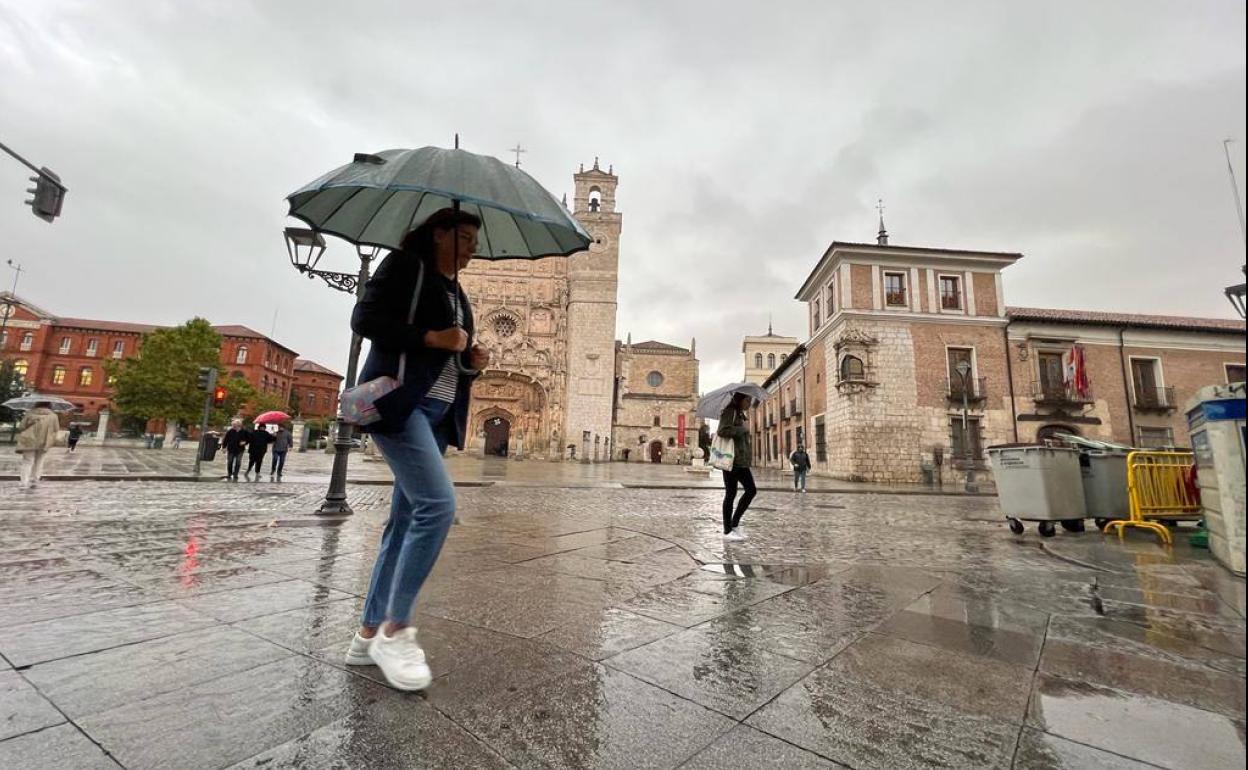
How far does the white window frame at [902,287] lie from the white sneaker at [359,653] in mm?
22949

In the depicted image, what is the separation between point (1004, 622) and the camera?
8.66 feet

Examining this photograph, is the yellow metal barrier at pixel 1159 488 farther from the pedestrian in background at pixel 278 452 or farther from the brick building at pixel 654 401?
the brick building at pixel 654 401

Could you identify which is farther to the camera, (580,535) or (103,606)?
(580,535)

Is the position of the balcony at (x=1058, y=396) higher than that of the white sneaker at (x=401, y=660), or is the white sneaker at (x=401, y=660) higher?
the balcony at (x=1058, y=396)

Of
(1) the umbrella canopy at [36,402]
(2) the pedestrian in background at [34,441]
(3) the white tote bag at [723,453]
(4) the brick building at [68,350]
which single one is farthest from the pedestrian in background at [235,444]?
(4) the brick building at [68,350]

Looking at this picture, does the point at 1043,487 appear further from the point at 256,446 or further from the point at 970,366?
the point at 970,366

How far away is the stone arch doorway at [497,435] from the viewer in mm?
41500

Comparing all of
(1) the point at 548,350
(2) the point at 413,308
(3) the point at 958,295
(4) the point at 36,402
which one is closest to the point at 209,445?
(4) the point at 36,402

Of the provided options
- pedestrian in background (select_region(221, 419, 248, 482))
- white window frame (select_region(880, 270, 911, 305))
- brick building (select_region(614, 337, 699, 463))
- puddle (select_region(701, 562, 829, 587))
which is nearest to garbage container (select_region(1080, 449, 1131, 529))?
puddle (select_region(701, 562, 829, 587))

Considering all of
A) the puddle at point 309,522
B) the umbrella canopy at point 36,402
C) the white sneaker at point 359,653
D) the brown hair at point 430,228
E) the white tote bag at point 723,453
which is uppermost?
the brown hair at point 430,228

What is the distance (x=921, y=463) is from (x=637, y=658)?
70.4ft

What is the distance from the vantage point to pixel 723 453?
18.6 ft

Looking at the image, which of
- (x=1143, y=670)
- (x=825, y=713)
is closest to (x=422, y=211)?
(x=825, y=713)

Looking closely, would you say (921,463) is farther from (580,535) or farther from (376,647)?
(376,647)
